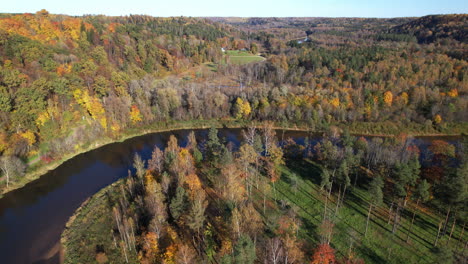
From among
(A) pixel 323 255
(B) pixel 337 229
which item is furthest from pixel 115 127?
(A) pixel 323 255

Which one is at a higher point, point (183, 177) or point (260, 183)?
point (183, 177)

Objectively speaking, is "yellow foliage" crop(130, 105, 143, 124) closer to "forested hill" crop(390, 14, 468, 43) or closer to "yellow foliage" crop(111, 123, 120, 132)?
"yellow foliage" crop(111, 123, 120, 132)

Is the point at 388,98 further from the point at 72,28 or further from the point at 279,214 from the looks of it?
the point at 72,28

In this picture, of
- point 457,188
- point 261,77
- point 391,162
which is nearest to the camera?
point 457,188

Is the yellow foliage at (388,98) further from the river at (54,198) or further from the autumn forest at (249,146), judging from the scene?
the river at (54,198)

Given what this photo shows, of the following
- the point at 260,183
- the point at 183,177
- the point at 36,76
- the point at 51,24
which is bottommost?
the point at 260,183

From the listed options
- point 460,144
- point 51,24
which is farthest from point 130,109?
point 460,144

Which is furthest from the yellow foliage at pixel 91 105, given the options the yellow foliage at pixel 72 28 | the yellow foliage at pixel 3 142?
the yellow foliage at pixel 72 28

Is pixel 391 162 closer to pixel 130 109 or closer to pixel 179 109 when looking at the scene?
pixel 179 109
